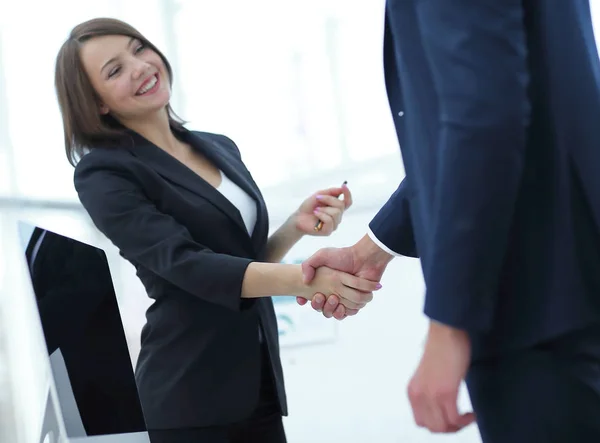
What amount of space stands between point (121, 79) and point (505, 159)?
1117 millimetres

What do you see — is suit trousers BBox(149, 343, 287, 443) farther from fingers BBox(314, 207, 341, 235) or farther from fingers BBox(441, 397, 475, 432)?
fingers BBox(441, 397, 475, 432)

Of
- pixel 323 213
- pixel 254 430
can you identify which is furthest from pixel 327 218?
pixel 254 430

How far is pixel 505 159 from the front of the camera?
25.7 inches

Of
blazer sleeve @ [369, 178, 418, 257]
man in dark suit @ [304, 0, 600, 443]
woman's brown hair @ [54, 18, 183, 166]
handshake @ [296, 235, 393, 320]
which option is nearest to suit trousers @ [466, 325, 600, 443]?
man in dark suit @ [304, 0, 600, 443]

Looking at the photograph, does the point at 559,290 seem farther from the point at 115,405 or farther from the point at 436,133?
the point at 115,405

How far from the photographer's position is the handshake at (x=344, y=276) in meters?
1.38

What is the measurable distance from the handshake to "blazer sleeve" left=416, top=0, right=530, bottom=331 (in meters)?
0.68

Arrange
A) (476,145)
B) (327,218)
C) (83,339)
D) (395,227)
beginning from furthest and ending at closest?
(327,218) < (83,339) < (395,227) < (476,145)

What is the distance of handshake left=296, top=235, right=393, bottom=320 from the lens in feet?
4.51

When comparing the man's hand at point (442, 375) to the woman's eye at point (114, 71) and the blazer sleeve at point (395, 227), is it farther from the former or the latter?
the woman's eye at point (114, 71)

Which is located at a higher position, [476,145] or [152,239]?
[476,145]

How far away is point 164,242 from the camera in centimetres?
139

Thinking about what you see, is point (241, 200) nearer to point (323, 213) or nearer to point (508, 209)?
point (323, 213)

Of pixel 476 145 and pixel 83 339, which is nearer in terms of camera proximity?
pixel 476 145
